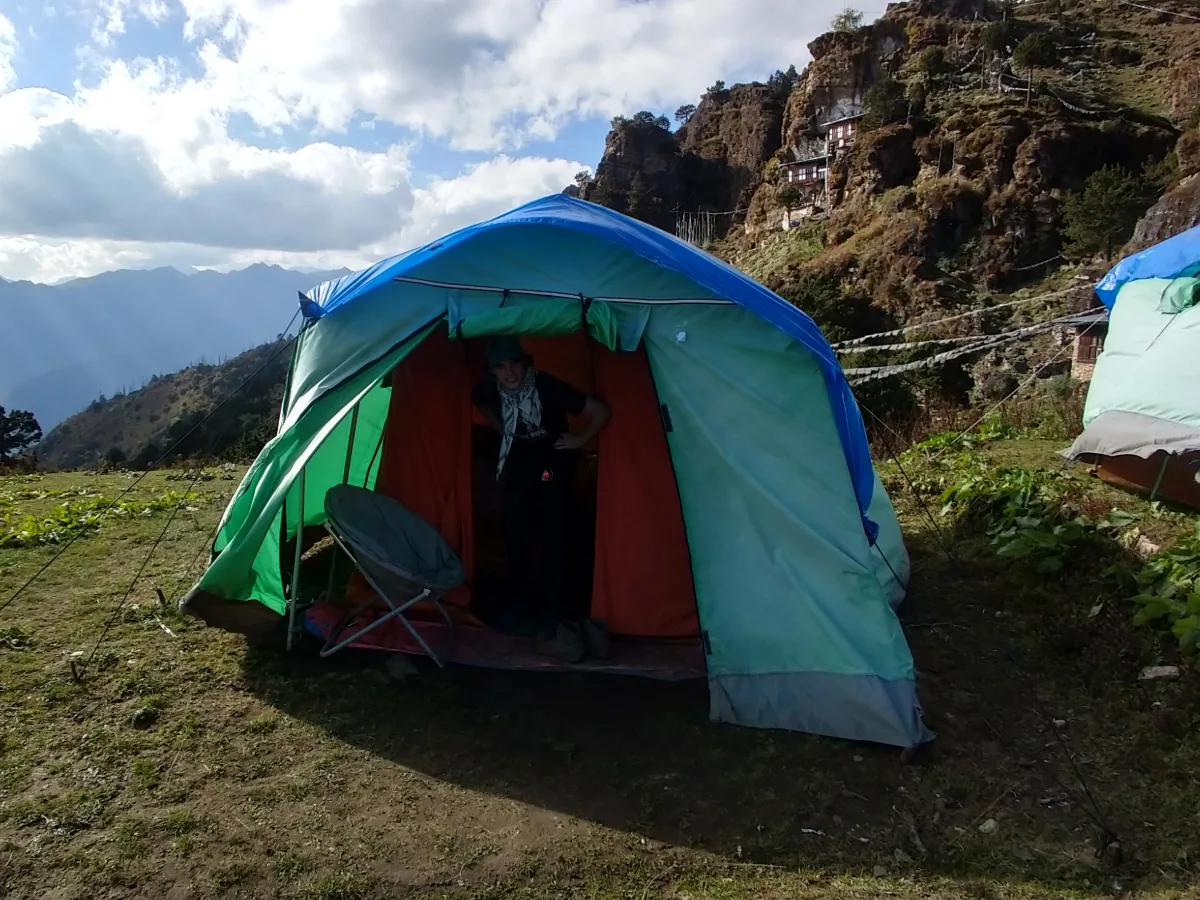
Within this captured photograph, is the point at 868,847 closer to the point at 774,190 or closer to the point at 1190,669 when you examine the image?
the point at 1190,669

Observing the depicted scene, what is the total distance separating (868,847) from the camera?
3107 mm

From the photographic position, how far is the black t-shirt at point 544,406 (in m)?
4.68

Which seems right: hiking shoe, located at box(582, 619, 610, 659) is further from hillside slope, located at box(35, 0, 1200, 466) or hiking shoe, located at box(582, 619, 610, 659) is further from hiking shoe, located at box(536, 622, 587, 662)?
hillside slope, located at box(35, 0, 1200, 466)

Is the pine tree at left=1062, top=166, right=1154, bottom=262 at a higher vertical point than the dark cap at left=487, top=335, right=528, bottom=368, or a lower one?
higher

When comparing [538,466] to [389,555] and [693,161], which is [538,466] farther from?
[693,161]

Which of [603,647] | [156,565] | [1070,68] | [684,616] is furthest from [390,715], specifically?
[1070,68]

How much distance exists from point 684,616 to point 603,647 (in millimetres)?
602

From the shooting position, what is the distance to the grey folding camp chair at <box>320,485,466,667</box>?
428 cm

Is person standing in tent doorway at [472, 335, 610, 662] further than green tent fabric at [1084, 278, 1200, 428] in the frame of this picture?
No

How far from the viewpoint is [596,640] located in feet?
14.8

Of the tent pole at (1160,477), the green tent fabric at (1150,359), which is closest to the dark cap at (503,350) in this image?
the green tent fabric at (1150,359)

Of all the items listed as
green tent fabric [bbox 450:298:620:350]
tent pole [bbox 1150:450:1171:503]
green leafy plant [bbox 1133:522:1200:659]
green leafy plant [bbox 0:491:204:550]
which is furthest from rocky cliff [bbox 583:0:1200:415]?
green leafy plant [bbox 0:491:204:550]

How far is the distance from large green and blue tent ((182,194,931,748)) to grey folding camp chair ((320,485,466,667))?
354 millimetres

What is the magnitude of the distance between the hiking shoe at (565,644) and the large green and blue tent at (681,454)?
347mm
